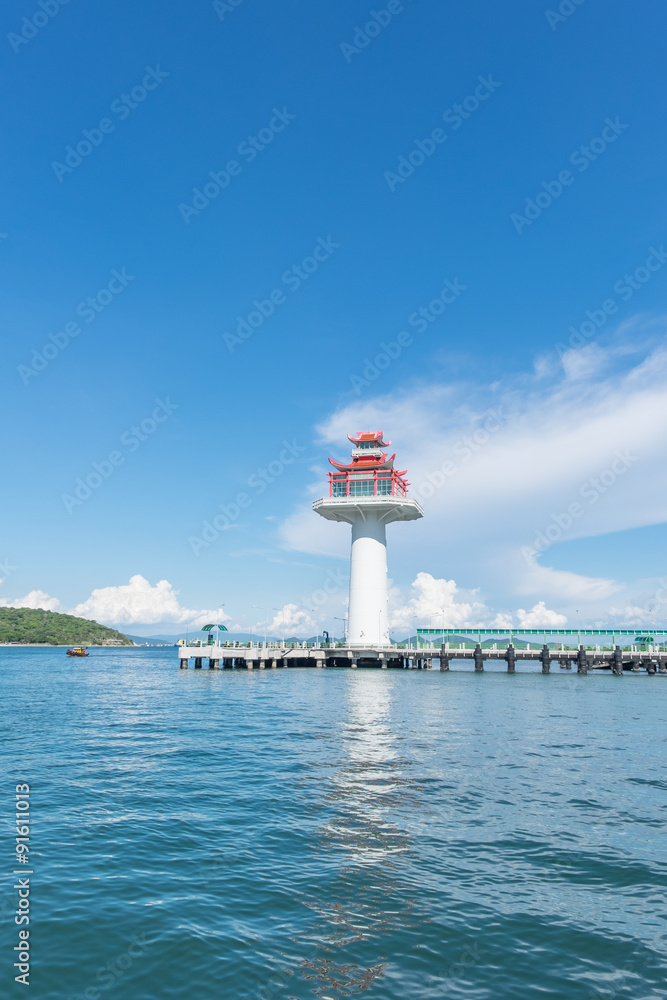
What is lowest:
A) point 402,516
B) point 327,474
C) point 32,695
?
point 32,695

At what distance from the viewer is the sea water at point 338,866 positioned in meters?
8.73

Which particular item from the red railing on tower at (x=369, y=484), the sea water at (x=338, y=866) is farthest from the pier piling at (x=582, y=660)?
the sea water at (x=338, y=866)

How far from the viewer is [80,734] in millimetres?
28625

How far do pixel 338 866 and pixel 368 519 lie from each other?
72.7 m

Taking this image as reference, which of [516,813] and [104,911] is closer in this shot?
[104,911]

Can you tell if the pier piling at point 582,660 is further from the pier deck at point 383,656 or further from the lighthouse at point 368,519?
the lighthouse at point 368,519

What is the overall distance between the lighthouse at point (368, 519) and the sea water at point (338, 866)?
182ft

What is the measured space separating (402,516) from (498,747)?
6301 cm

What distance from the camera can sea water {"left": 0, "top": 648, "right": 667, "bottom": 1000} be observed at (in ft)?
28.6

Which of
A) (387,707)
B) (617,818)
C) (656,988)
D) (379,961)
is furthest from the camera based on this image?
(387,707)

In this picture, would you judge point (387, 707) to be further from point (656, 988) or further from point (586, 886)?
point (656, 988)

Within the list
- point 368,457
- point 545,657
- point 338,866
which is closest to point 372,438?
point 368,457

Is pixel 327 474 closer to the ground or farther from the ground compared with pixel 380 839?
farther from the ground

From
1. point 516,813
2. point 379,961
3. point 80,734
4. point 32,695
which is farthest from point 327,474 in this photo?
point 379,961
